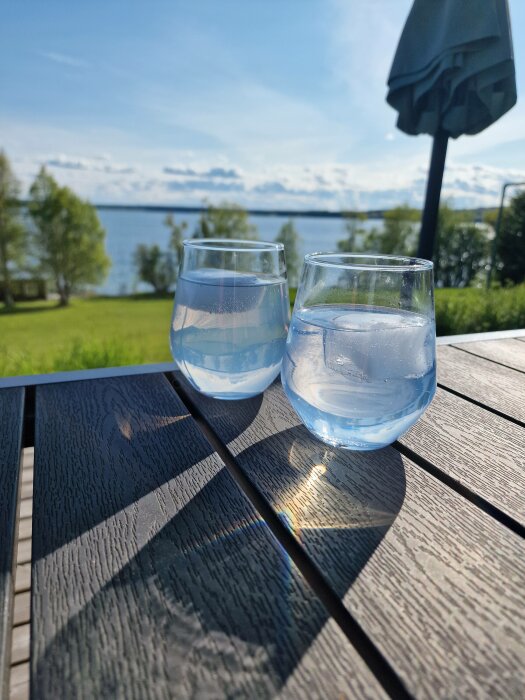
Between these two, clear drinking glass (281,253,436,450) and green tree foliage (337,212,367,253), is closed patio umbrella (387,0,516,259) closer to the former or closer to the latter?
clear drinking glass (281,253,436,450)

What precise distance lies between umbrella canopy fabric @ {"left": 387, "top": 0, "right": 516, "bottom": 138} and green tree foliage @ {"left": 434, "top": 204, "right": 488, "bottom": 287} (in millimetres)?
3952

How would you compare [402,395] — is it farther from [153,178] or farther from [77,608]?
[153,178]

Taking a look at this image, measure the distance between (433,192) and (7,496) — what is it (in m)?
2.56

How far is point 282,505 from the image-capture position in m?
0.41

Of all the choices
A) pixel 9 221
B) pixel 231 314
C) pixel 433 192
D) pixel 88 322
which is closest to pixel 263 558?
pixel 231 314

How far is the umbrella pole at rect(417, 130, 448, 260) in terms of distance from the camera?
241 centimetres

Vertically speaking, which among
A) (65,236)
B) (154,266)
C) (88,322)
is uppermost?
(65,236)

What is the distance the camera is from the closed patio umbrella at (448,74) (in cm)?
192

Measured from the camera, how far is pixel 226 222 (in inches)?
386

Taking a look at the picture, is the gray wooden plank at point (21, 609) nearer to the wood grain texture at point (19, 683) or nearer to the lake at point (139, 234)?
the wood grain texture at point (19, 683)

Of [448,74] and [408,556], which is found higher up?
[448,74]

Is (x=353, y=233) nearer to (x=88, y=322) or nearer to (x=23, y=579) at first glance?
(x=88, y=322)

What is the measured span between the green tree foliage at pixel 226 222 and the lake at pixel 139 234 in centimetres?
54

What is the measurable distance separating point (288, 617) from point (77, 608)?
0.46ft
